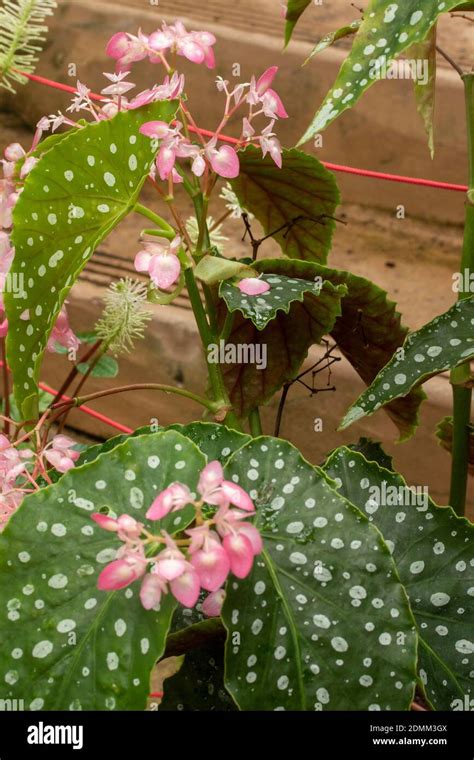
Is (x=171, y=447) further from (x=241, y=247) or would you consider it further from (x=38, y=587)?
(x=241, y=247)

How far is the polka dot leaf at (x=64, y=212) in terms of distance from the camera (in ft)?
2.21

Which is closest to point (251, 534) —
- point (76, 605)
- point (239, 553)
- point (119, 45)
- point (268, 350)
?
point (239, 553)

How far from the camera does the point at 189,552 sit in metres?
0.53

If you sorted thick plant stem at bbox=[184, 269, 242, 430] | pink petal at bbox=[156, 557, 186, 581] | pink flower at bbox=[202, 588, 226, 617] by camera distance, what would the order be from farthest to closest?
thick plant stem at bbox=[184, 269, 242, 430], pink flower at bbox=[202, 588, 226, 617], pink petal at bbox=[156, 557, 186, 581]

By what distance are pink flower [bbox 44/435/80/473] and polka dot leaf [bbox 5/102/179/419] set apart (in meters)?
0.04

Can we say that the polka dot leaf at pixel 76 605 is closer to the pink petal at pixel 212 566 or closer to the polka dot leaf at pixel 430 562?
the pink petal at pixel 212 566

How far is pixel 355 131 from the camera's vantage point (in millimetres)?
1703

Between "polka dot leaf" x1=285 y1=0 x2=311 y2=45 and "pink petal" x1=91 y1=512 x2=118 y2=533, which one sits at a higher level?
"polka dot leaf" x1=285 y1=0 x2=311 y2=45

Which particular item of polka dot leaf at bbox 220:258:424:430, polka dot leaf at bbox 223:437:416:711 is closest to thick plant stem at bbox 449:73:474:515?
polka dot leaf at bbox 220:258:424:430

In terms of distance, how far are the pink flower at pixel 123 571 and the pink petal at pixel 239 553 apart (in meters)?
0.05

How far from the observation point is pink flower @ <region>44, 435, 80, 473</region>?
69 cm

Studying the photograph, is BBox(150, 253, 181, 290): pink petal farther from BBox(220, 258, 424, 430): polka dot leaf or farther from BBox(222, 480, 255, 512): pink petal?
BBox(222, 480, 255, 512): pink petal
